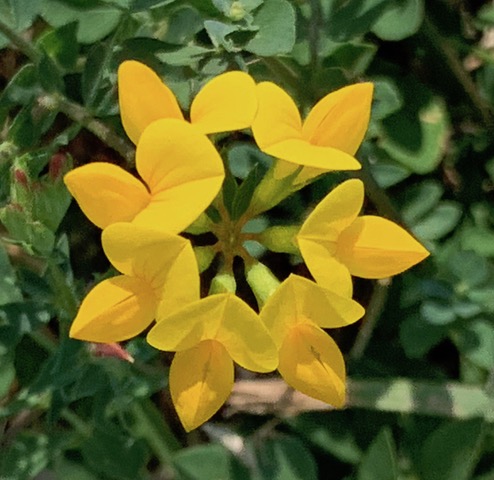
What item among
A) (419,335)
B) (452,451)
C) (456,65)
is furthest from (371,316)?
(456,65)

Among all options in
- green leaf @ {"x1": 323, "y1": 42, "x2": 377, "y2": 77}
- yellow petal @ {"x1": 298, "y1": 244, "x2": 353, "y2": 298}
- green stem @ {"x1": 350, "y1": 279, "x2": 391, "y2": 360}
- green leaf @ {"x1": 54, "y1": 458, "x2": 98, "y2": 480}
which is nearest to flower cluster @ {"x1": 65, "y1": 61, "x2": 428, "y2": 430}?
yellow petal @ {"x1": 298, "y1": 244, "x2": 353, "y2": 298}

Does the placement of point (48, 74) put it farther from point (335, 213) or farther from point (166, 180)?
point (335, 213)

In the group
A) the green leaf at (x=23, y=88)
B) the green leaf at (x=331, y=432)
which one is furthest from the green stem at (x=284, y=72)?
the green leaf at (x=331, y=432)

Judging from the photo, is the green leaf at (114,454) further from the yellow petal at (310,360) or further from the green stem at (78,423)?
the yellow petal at (310,360)

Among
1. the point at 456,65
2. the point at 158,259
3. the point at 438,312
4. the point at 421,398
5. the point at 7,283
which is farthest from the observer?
the point at 456,65

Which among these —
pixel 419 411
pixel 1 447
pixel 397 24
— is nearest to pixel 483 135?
pixel 397 24

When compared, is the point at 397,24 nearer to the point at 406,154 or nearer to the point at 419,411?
the point at 406,154
